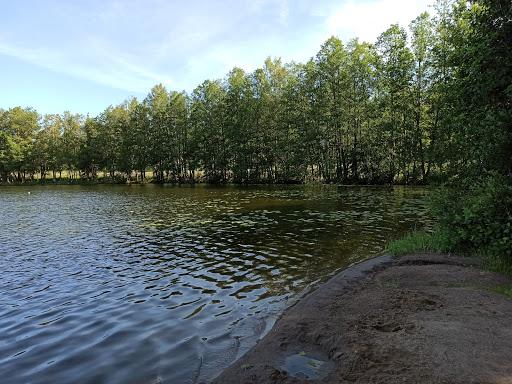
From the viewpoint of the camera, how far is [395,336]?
6703 mm

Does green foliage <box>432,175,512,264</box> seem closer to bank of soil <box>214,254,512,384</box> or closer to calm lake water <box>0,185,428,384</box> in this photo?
bank of soil <box>214,254,512,384</box>

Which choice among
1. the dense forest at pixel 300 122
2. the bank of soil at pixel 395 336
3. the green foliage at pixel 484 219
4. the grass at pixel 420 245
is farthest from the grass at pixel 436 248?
the dense forest at pixel 300 122

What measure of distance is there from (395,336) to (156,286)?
8448mm

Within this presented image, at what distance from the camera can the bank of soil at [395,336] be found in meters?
5.46

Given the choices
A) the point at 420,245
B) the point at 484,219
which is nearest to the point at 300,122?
the point at 420,245

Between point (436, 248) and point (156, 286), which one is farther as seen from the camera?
point (436, 248)

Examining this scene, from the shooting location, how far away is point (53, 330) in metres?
9.13

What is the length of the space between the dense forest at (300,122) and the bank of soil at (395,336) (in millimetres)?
25343

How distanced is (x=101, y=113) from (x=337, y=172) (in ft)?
250

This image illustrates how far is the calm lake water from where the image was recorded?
7531 millimetres

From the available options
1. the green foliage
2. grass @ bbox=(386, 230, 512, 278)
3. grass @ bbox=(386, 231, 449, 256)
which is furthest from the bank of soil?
grass @ bbox=(386, 231, 449, 256)

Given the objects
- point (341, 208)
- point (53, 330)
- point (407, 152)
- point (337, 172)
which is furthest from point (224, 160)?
point (53, 330)

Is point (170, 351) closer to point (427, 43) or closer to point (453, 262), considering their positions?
point (453, 262)

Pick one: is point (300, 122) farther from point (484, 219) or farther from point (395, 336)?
point (395, 336)
